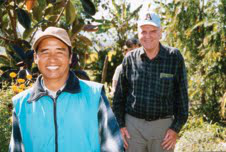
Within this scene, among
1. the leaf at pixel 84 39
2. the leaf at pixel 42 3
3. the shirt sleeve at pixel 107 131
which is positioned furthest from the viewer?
the leaf at pixel 84 39

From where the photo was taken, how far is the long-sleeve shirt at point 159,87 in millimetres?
2672

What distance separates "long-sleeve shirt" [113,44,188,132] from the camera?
267 cm

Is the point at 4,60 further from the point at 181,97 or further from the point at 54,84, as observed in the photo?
the point at 54,84

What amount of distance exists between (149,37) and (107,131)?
1284mm

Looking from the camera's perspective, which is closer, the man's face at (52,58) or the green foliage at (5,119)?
the man's face at (52,58)

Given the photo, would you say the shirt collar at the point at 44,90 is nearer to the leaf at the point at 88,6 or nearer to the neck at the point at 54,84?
the neck at the point at 54,84

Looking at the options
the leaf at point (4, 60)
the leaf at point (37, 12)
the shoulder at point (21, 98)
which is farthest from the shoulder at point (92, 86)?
the leaf at point (4, 60)

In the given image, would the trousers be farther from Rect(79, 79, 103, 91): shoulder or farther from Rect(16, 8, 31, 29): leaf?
Rect(16, 8, 31, 29): leaf

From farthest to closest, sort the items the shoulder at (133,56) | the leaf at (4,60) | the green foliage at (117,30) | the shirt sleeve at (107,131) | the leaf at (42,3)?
the green foliage at (117,30), the leaf at (4,60), the leaf at (42,3), the shoulder at (133,56), the shirt sleeve at (107,131)

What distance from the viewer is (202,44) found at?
20.9 ft

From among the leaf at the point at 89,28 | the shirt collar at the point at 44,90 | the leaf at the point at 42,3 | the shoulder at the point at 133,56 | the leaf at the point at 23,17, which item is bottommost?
the shirt collar at the point at 44,90

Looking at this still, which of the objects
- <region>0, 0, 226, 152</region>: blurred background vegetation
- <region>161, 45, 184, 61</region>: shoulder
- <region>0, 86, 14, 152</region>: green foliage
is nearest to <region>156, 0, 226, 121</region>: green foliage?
<region>0, 0, 226, 152</region>: blurred background vegetation

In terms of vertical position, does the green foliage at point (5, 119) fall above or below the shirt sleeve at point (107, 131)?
below

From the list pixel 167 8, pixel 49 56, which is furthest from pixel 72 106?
pixel 167 8
